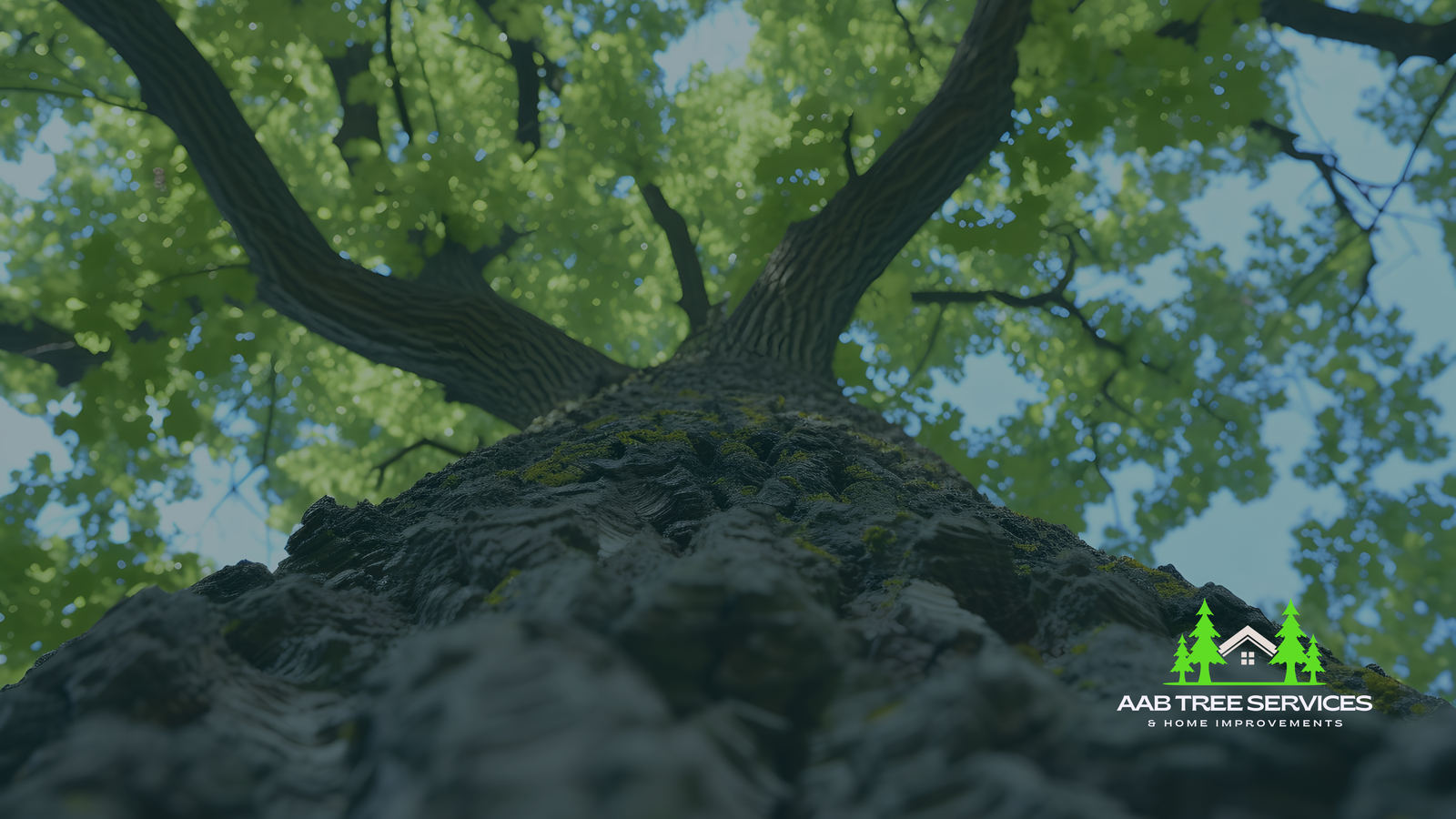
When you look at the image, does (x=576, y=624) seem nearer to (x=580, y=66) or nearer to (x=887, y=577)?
(x=887, y=577)

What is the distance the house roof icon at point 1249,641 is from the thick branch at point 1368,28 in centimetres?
565

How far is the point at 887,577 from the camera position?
1.49 m

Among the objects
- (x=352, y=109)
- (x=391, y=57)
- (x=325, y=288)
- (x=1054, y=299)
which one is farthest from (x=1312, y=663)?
(x=352, y=109)

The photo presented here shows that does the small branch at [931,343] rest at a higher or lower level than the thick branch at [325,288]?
higher

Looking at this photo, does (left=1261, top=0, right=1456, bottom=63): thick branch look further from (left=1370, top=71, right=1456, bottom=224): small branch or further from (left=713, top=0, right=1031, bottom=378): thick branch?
(left=713, top=0, right=1031, bottom=378): thick branch

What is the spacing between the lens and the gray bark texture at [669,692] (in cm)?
69

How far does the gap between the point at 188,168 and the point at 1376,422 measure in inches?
386

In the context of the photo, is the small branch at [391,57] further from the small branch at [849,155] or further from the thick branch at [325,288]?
the small branch at [849,155]

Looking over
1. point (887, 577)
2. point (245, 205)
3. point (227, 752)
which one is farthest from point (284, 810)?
point (245, 205)

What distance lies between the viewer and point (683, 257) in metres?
7.16

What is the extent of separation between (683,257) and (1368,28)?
17.8 feet

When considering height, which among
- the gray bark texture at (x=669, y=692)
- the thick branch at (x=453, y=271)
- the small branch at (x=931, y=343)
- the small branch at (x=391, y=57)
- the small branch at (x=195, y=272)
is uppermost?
the small branch at (x=931, y=343)

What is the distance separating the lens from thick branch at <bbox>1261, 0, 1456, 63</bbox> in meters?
4.89

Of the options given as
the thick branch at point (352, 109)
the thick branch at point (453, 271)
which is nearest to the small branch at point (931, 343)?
the thick branch at point (453, 271)
